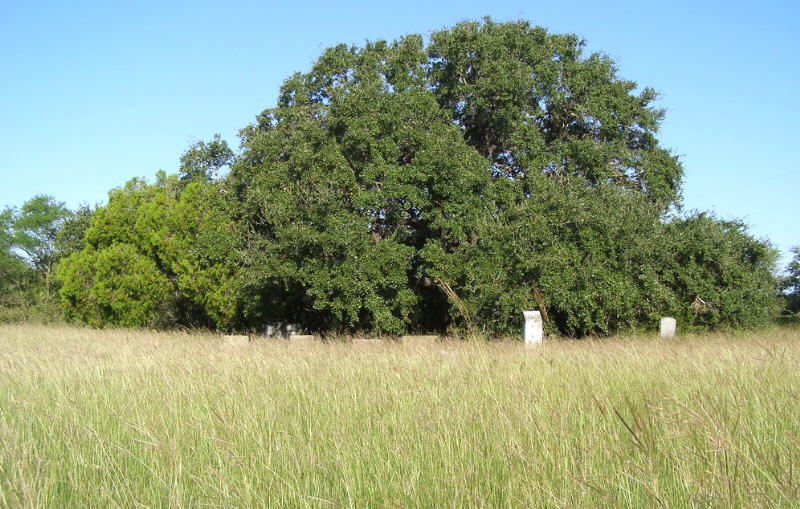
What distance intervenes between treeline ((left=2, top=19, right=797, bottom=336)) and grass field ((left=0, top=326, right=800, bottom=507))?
8625mm

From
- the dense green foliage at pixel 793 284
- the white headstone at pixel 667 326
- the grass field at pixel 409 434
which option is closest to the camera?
the grass field at pixel 409 434

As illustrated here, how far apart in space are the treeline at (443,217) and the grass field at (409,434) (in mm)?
8625

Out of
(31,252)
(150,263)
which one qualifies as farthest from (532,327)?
(31,252)

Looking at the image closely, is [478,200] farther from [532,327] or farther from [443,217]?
[532,327]

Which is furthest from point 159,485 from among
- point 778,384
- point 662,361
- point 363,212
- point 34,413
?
point 363,212

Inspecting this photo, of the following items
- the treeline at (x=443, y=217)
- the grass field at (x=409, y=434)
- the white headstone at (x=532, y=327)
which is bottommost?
the grass field at (x=409, y=434)

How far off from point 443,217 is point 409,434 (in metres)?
13.2

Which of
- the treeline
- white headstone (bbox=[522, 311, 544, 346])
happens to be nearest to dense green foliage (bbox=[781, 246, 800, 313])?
the treeline

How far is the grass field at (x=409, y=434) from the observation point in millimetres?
2729

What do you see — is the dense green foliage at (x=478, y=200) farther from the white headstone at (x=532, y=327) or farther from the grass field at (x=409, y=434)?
the grass field at (x=409, y=434)

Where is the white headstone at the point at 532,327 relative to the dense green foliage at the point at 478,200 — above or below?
below

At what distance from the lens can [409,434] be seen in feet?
12.0

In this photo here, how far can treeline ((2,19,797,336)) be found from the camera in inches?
594

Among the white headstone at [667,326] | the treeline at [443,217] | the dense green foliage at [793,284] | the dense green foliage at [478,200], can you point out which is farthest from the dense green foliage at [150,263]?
the dense green foliage at [793,284]
